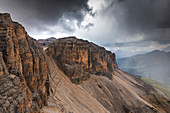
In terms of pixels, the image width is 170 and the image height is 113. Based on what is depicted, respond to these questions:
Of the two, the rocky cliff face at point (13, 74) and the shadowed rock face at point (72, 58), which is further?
the shadowed rock face at point (72, 58)

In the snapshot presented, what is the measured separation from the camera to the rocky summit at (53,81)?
59.6 feet

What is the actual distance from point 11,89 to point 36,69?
567 inches

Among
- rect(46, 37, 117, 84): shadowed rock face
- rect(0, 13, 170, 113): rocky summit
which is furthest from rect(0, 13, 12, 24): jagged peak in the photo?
rect(46, 37, 117, 84): shadowed rock face

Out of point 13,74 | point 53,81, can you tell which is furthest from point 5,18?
point 53,81

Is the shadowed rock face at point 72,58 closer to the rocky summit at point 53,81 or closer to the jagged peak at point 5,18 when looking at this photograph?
the rocky summit at point 53,81

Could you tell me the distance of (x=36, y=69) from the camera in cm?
3041

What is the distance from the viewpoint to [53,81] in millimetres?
51188

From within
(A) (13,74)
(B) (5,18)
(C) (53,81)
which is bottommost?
(C) (53,81)

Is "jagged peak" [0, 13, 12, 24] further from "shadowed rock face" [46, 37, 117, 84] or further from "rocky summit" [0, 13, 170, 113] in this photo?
"shadowed rock face" [46, 37, 117, 84]

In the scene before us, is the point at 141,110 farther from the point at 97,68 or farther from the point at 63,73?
the point at 63,73

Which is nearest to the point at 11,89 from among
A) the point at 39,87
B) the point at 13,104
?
the point at 13,104

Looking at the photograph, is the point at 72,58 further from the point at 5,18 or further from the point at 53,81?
the point at 5,18

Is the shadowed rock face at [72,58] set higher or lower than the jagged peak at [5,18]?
lower

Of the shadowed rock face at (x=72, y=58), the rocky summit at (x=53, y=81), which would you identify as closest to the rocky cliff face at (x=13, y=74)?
the rocky summit at (x=53, y=81)
